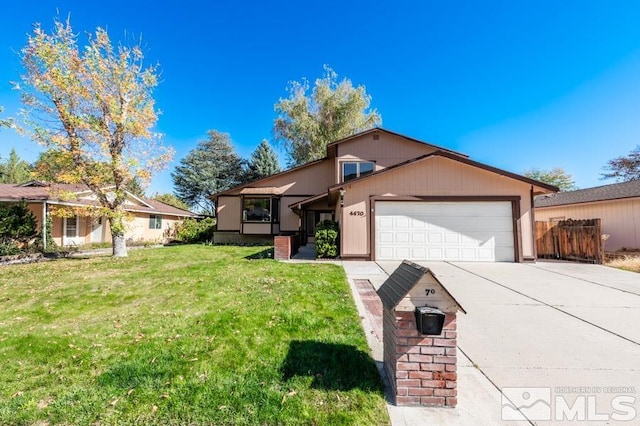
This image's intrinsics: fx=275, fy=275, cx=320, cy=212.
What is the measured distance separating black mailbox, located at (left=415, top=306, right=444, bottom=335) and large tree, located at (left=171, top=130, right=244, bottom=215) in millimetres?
35269

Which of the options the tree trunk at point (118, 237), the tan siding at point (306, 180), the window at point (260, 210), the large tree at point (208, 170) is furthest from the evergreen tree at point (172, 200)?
the tree trunk at point (118, 237)

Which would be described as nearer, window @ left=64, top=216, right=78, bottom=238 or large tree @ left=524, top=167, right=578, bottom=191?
window @ left=64, top=216, right=78, bottom=238

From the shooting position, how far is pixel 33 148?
1127cm

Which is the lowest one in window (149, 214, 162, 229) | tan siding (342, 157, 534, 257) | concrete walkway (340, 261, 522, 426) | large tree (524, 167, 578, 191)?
concrete walkway (340, 261, 522, 426)

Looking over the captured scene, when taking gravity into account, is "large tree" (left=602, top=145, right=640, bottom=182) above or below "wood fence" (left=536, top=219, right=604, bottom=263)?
above

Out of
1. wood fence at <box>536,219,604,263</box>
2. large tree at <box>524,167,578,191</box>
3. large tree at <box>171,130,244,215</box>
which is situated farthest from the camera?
large tree at <box>171,130,244,215</box>

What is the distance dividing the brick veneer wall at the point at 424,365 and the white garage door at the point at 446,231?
328 inches

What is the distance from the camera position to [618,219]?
13023mm

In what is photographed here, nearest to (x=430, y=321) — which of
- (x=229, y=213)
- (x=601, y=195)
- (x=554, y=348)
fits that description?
(x=554, y=348)

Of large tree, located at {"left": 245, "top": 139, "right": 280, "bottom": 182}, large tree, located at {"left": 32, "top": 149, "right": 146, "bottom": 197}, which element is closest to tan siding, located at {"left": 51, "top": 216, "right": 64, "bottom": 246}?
large tree, located at {"left": 32, "top": 149, "right": 146, "bottom": 197}

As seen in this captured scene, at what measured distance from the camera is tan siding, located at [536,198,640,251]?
484 inches

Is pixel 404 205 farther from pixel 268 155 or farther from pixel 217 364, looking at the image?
pixel 268 155

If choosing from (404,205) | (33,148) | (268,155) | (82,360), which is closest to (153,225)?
(33,148)

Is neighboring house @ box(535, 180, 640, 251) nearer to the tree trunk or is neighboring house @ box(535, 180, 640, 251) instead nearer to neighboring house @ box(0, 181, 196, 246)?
the tree trunk
